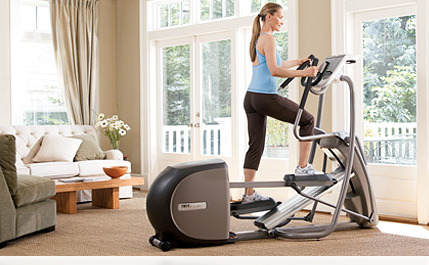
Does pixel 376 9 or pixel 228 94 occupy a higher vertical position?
pixel 376 9

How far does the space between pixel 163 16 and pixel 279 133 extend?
2.45m

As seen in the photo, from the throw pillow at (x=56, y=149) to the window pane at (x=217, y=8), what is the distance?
88.6 inches

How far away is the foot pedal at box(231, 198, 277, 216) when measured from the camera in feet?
12.0

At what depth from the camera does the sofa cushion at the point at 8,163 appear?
3.58 metres

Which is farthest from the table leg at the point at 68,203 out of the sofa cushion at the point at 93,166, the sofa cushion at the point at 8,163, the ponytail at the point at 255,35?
the ponytail at the point at 255,35

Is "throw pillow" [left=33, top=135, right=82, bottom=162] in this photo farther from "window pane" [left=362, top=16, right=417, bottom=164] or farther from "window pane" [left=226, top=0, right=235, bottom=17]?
"window pane" [left=362, top=16, right=417, bottom=164]

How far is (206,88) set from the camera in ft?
20.6

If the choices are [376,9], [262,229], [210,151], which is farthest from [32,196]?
[376,9]

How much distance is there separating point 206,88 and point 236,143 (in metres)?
0.88

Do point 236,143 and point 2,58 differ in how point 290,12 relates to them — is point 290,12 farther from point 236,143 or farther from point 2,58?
point 2,58

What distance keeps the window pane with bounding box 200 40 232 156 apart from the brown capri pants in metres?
2.06
